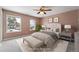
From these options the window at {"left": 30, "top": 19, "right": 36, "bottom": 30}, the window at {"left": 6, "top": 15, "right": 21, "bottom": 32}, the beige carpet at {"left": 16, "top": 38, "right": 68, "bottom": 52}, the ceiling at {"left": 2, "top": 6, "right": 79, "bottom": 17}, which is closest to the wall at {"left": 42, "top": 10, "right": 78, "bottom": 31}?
the ceiling at {"left": 2, "top": 6, "right": 79, "bottom": 17}

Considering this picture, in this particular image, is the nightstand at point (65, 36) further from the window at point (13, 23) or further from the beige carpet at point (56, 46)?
the window at point (13, 23)

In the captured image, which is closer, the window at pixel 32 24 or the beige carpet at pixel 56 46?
the beige carpet at pixel 56 46

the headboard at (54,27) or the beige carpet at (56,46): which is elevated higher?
the headboard at (54,27)

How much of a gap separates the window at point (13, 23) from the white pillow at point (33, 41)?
0.29 m

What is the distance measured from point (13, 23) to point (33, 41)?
1.97 ft

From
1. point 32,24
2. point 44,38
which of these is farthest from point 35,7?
point 44,38

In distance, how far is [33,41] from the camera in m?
1.79

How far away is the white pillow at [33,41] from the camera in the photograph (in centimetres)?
175

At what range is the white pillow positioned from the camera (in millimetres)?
1752

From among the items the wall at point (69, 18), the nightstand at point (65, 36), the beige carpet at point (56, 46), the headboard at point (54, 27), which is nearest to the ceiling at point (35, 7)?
the wall at point (69, 18)

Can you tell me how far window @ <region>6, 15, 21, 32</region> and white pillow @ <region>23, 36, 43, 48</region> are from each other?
0.95 feet

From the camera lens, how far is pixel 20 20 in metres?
1.84

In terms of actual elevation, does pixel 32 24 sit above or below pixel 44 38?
above

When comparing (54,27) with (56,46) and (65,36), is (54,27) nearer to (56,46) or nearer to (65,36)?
(65,36)
